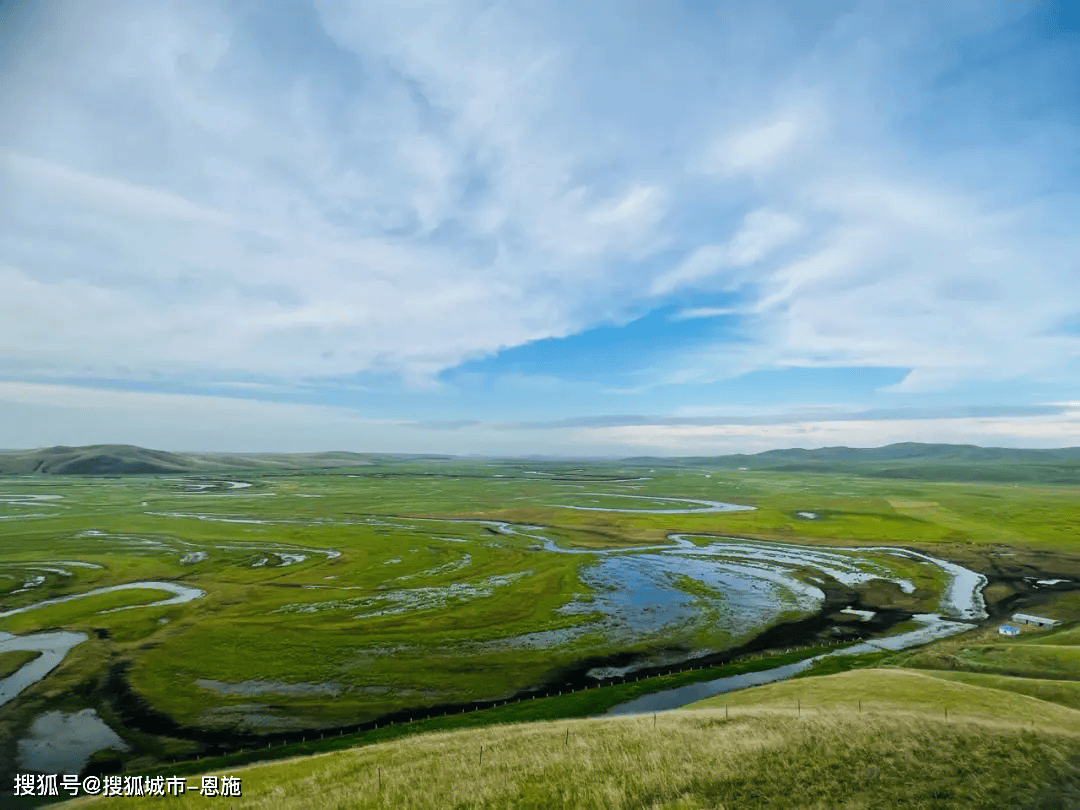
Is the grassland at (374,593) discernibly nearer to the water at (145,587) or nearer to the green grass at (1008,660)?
the green grass at (1008,660)

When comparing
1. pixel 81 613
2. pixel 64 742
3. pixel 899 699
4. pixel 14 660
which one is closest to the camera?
pixel 899 699

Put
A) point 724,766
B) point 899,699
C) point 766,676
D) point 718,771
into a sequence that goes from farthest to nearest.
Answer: point 766,676 → point 899,699 → point 724,766 → point 718,771

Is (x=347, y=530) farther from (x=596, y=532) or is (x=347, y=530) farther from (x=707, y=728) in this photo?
(x=707, y=728)

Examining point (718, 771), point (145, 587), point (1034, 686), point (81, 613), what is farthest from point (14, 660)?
point (1034, 686)

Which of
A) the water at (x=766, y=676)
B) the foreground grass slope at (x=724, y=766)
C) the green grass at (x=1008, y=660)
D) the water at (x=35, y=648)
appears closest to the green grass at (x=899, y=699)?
the foreground grass slope at (x=724, y=766)

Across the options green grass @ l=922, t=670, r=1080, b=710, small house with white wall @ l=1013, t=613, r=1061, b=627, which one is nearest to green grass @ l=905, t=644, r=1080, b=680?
green grass @ l=922, t=670, r=1080, b=710

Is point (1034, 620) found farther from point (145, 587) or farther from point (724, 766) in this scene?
point (145, 587)

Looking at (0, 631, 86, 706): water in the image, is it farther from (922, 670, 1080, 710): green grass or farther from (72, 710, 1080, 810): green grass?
(922, 670, 1080, 710): green grass
